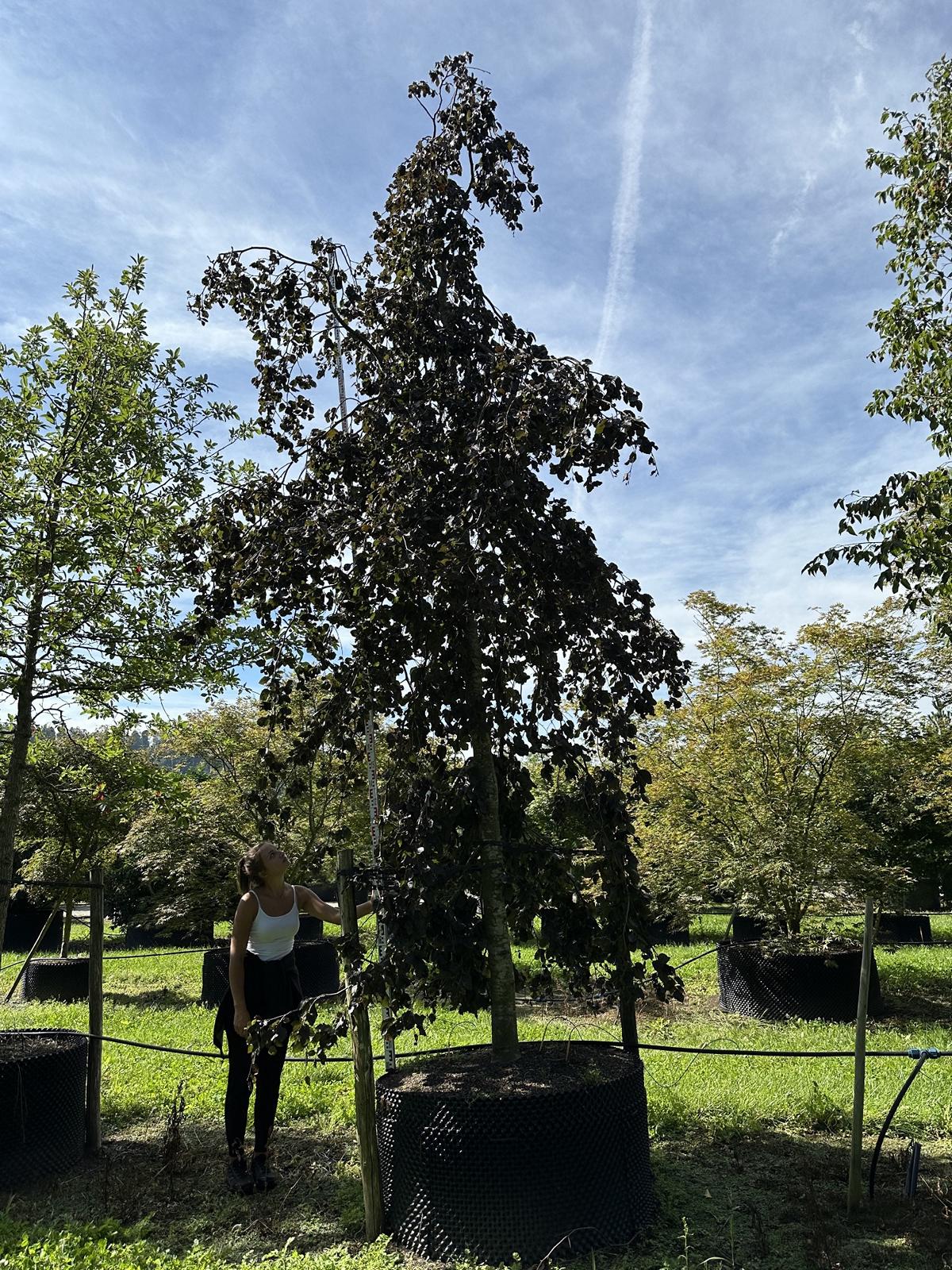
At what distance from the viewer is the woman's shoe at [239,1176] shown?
148 inches

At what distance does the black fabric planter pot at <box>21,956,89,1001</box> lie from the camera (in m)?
9.44

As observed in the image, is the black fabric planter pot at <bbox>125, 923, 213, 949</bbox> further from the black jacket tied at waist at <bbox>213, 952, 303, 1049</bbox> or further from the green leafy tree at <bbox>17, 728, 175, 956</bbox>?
the black jacket tied at waist at <bbox>213, 952, 303, 1049</bbox>

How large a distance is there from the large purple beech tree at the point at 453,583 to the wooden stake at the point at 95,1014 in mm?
1338

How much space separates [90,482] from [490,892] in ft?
10.1

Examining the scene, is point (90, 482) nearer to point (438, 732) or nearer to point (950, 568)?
point (438, 732)

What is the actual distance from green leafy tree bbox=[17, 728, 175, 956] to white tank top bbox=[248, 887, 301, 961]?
1713 mm

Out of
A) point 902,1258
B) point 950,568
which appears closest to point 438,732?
point 902,1258

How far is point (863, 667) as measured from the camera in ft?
28.1

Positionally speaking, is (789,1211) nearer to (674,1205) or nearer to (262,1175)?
(674,1205)

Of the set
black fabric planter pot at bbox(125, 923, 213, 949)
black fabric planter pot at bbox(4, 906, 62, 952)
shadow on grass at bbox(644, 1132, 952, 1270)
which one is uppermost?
black fabric planter pot at bbox(4, 906, 62, 952)

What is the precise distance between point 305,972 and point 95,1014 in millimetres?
3917

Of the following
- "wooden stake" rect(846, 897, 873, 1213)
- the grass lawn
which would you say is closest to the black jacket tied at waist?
the grass lawn

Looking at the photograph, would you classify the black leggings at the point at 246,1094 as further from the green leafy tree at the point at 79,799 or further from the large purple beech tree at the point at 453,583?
the green leafy tree at the point at 79,799

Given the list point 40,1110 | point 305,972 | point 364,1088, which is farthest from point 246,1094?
point 305,972
